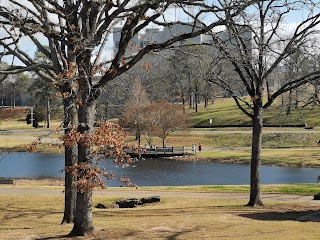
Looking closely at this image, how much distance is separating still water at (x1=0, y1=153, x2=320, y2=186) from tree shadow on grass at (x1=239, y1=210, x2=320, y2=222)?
17.4 metres

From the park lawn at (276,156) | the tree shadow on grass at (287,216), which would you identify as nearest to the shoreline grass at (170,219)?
the tree shadow on grass at (287,216)

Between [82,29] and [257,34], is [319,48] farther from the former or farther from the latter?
[82,29]

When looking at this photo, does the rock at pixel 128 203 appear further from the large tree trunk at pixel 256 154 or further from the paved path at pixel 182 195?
the large tree trunk at pixel 256 154

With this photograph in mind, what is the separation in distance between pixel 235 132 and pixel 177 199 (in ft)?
147

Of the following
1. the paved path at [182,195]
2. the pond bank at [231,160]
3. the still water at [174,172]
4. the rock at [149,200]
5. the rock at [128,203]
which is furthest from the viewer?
the pond bank at [231,160]

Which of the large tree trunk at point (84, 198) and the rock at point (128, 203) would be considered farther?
the rock at point (128, 203)

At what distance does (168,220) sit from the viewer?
13828mm

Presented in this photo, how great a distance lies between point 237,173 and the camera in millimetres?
40438

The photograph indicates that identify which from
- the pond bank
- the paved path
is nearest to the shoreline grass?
the paved path

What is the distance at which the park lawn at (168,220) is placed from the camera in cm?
1149

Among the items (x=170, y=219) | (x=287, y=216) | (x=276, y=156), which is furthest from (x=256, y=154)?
(x=276, y=156)

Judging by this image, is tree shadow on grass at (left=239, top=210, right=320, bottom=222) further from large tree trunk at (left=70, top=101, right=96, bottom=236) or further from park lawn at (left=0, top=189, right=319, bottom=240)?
large tree trunk at (left=70, top=101, right=96, bottom=236)

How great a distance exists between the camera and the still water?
3594 cm

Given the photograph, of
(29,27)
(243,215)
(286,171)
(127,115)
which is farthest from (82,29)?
(127,115)
